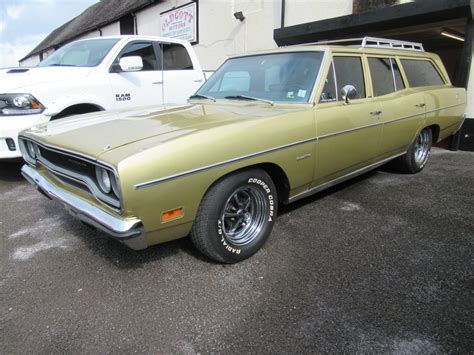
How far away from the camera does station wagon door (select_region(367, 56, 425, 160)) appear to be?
417 cm

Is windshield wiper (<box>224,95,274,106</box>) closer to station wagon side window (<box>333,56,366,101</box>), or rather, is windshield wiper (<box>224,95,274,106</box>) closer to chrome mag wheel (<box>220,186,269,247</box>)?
station wagon side window (<box>333,56,366,101</box>)

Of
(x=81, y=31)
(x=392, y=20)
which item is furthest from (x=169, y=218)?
(x=81, y=31)

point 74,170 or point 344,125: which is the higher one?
point 344,125

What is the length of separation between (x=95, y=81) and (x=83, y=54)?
0.95m

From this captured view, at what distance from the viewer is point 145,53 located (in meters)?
5.85

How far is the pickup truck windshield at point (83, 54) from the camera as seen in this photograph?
17.6ft

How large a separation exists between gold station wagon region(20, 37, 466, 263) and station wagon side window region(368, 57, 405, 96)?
0.01 meters

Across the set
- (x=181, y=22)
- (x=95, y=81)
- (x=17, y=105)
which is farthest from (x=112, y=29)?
(x=17, y=105)

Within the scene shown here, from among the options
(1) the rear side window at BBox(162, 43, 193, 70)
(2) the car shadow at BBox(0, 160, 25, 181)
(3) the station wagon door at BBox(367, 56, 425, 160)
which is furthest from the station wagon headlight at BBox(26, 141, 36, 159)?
(3) the station wagon door at BBox(367, 56, 425, 160)

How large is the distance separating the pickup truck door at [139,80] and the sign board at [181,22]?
286 inches

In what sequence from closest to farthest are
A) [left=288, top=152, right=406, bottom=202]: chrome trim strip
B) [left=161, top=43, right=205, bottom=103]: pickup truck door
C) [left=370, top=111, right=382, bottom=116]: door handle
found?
[left=288, top=152, right=406, bottom=202]: chrome trim strip, [left=370, top=111, right=382, bottom=116]: door handle, [left=161, top=43, right=205, bottom=103]: pickup truck door

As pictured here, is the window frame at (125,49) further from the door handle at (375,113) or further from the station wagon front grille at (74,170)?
the door handle at (375,113)

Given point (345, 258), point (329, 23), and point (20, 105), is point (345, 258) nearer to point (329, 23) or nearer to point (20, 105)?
point (20, 105)

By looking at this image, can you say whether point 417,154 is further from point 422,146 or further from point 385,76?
point 385,76
